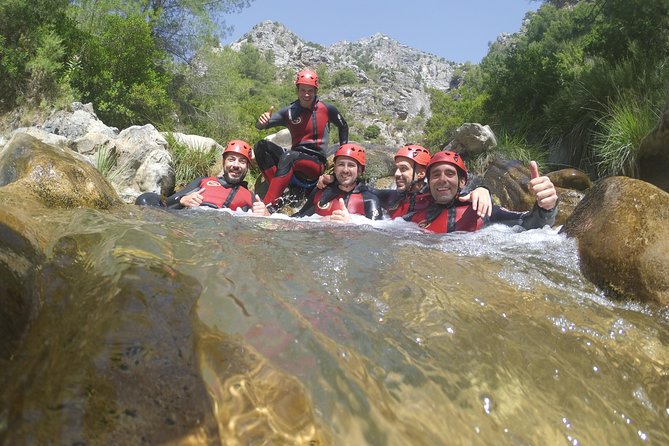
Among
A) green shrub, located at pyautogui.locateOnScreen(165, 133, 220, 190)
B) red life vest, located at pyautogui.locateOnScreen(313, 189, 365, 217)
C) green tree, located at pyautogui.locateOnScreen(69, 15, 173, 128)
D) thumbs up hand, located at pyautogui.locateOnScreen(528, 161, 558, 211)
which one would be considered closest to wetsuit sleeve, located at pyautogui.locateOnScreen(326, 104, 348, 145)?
red life vest, located at pyautogui.locateOnScreen(313, 189, 365, 217)

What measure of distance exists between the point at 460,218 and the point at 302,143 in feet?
11.7

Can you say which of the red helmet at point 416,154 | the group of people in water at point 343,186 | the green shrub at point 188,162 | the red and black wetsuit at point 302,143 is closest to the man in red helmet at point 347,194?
the group of people in water at point 343,186

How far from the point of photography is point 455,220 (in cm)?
478

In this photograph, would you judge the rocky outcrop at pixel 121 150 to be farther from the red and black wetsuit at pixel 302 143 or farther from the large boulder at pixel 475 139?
the large boulder at pixel 475 139

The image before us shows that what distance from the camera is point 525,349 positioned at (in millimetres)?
1846

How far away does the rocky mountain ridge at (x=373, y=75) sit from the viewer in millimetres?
84625

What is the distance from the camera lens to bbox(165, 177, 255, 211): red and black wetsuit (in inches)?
244

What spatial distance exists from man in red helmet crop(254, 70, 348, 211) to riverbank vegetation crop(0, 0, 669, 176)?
17.1 feet

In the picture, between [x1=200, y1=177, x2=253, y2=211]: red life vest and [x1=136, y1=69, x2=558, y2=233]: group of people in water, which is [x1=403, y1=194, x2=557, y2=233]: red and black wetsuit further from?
[x1=200, y1=177, x2=253, y2=211]: red life vest

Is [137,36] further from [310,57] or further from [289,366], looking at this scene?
[310,57]

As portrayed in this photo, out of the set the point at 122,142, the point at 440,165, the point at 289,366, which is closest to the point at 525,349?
the point at 289,366

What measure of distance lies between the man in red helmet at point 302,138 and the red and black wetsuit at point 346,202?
1107 mm

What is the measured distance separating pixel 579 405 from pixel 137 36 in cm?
1629

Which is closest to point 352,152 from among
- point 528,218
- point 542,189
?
point 528,218
